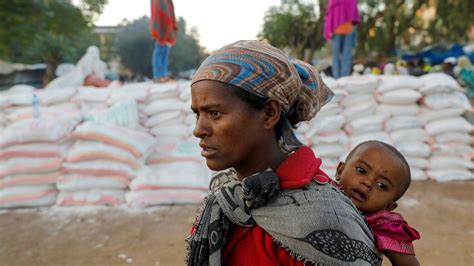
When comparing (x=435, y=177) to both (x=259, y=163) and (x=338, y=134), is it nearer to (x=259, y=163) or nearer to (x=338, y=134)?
(x=338, y=134)

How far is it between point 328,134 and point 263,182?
3345mm

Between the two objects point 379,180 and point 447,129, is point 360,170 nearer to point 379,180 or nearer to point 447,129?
point 379,180

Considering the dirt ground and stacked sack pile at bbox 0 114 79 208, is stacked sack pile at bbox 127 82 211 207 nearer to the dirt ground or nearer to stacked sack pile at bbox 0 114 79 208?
the dirt ground

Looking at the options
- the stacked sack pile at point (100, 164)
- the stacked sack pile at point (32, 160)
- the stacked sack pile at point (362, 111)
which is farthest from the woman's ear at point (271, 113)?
the stacked sack pile at point (362, 111)

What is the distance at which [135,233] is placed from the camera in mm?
2881

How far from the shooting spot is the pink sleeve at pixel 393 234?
2.87ft

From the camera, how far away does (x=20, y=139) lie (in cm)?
332

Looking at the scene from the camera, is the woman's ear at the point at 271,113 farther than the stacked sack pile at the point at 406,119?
No

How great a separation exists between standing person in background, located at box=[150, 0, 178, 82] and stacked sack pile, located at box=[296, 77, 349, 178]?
2151 millimetres

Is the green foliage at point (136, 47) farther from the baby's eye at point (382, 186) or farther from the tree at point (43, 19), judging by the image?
the baby's eye at point (382, 186)

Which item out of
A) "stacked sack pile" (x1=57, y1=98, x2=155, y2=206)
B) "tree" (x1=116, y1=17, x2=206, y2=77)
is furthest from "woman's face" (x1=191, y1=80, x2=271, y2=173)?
"tree" (x1=116, y1=17, x2=206, y2=77)

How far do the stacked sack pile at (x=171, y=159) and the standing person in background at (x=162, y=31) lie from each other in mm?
1090

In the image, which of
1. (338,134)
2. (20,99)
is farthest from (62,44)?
(338,134)

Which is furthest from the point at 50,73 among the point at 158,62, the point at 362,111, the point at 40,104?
the point at 362,111
